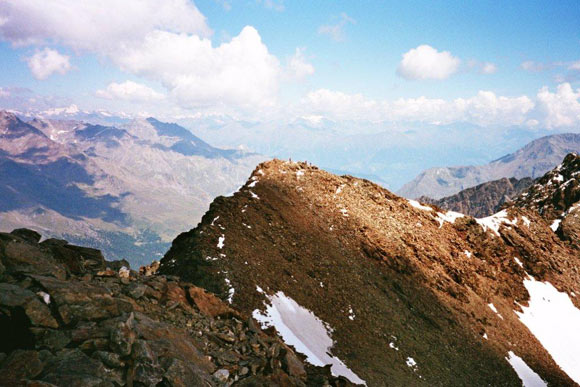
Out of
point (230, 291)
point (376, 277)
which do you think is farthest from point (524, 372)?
point (230, 291)

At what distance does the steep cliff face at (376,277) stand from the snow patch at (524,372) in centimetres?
28

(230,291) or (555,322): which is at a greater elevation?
(555,322)

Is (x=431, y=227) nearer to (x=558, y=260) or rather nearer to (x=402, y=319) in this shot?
(x=402, y=319)

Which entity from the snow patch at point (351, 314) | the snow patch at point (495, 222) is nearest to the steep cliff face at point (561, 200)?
the snow patch at point (495, 222)

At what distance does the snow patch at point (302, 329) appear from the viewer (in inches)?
892

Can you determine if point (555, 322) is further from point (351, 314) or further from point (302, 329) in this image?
point (302, 329)

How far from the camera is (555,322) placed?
177 feet

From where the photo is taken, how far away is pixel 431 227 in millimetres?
52094

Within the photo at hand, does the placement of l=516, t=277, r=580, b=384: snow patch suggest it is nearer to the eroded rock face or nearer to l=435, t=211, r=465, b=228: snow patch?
l=435, t=211, r=465, b=228: snow patch

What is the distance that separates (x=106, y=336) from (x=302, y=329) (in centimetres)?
1846

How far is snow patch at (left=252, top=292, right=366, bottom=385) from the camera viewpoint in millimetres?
22656

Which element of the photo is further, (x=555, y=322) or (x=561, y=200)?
(x=561, y=200)

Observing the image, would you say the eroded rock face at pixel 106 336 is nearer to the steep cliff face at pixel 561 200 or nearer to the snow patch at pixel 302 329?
the snow patch at pixel 302 329

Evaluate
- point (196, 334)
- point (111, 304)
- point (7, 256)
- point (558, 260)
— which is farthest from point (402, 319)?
point (558, 260)
